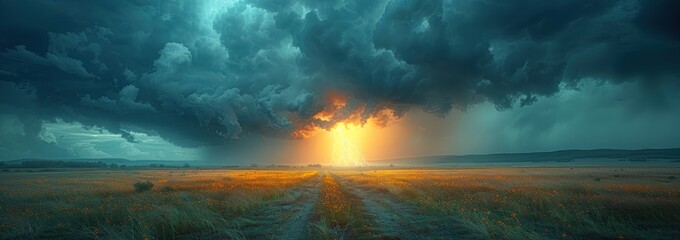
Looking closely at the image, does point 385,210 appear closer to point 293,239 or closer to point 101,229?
point 293,239

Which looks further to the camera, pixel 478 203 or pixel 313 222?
pixel 478 203

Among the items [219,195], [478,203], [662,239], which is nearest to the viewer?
[662,239]

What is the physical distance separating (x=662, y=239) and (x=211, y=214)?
20778 mm

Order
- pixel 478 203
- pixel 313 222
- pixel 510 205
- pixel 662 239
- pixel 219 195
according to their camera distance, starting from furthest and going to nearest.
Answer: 1. pixel 219 195
2. pixel 478 203
3. pixel 510 205
4. pixel 313 222
5. pixel 662 239

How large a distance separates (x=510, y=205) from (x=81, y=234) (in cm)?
2358

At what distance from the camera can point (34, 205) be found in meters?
24.4

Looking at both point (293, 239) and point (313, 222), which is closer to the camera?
point (293, 239)

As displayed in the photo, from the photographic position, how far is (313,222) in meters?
17.5

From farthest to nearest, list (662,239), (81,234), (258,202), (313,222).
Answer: (258,202)
(313,222)
(81,234)
(662,239)

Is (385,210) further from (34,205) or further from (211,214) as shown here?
(34,205)

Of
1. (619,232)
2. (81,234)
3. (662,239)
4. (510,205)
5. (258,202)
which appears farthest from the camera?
(258,202)

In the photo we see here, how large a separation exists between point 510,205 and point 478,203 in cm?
235

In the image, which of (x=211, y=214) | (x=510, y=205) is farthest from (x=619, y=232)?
(x=211, y=214)

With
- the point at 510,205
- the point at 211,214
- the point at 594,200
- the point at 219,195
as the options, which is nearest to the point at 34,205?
the point at 219,195
